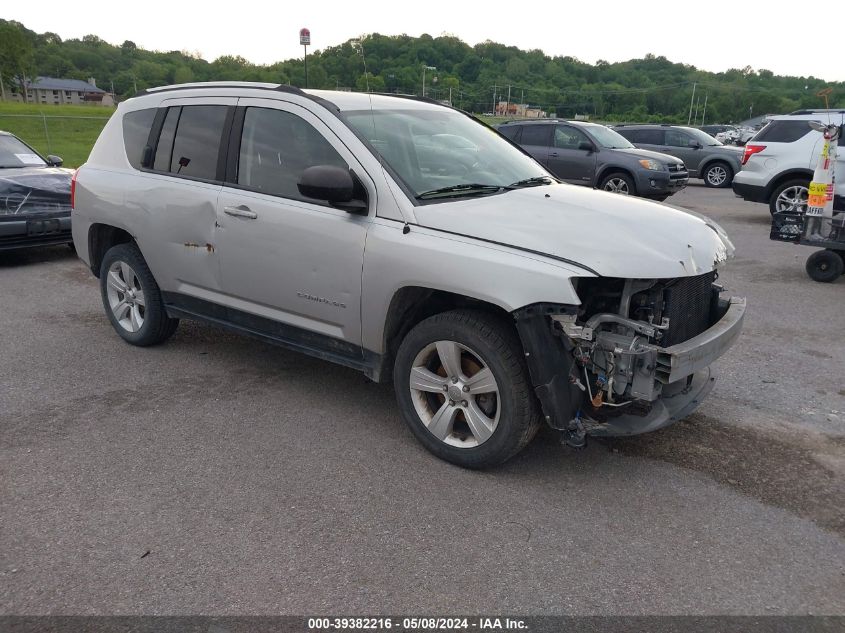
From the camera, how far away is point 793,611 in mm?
2664

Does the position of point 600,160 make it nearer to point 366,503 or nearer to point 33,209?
point 33,209

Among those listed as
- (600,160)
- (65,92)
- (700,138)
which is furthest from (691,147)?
(65,92)

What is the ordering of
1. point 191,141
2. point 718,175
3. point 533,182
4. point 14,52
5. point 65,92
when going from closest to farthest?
point 533,182 < point 191,141 < point 718,175 < point 14,52 < point 65,92

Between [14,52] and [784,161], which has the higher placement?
[14,52]

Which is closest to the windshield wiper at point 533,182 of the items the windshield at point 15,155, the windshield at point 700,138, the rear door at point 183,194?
the rear door at point 183,194

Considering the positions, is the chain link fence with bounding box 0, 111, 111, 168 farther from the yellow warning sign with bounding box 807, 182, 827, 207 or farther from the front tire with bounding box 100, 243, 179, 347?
the yellow warning sign with bounding box 807, 182, 827, 207

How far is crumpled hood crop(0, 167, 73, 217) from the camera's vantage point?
833 centimetres

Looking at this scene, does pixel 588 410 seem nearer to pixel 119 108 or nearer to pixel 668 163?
pixel 119 108

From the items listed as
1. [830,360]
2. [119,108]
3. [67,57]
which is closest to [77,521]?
[119,108]

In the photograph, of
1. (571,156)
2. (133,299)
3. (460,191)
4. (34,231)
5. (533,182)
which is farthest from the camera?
(571,156)

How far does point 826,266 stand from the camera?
26.8 ft

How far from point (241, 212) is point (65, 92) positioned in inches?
A: 5053

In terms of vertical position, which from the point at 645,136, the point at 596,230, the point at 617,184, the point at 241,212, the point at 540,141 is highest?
the point at 645,136

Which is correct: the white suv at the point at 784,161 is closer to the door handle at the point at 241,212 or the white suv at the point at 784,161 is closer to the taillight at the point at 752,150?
the taillight at the point at 752,150
